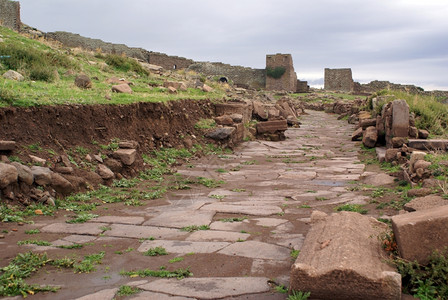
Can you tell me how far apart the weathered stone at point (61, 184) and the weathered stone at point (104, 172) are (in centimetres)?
98

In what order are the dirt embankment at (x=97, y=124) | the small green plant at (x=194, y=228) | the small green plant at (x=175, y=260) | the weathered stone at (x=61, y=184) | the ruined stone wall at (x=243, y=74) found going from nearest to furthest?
the small green plant at (x=175, y=260), the small green plant at (x=194, y=228), the weathered stone at (x=61, y=184), the dirt embankment at (x=97, y=124), the ruined stone wall at (x=243, y=74)

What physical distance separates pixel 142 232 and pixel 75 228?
33.5 inches

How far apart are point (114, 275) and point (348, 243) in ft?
6.91

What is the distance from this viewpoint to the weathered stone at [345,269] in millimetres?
3080

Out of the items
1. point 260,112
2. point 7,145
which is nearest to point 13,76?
point 7,145

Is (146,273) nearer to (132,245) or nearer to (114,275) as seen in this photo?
(114,275)

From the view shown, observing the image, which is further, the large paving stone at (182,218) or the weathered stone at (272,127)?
the weathered stone at (272,127)

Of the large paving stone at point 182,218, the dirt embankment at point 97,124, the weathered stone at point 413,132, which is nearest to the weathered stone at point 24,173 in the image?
the dirt embankment at point 97,124

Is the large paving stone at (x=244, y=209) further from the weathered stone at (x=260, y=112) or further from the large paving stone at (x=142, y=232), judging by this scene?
the weathered stone at (x=260, y=112)

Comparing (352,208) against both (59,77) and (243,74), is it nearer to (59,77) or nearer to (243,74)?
(59,77)

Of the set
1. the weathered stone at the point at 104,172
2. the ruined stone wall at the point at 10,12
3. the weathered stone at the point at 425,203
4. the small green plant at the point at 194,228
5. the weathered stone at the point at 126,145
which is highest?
the ruined stone wall at the point at 10,12

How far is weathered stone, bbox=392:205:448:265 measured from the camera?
3.41 meters

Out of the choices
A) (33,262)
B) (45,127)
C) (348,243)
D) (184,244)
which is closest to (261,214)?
(184,244)

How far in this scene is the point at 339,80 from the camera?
4584 cm
